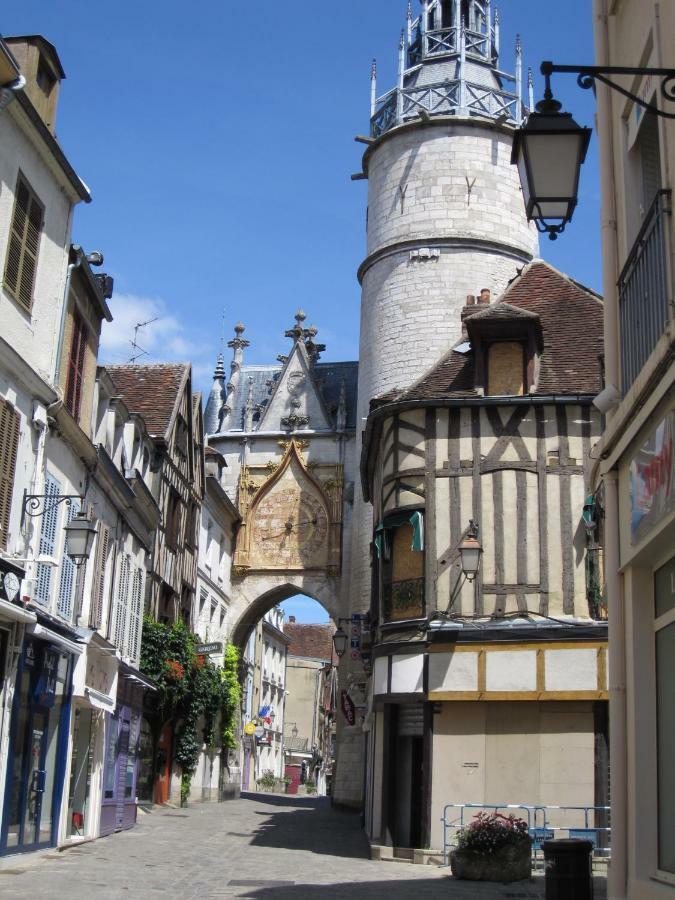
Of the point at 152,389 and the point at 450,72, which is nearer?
the point at 152,389

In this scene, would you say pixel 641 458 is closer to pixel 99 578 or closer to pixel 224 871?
pixel 224 871

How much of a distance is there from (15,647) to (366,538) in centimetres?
1686

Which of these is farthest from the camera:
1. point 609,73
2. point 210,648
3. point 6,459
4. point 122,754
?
point 210,648

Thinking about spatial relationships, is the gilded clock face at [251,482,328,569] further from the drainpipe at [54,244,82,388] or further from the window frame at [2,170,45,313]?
the window frame at [2,170,45,313]

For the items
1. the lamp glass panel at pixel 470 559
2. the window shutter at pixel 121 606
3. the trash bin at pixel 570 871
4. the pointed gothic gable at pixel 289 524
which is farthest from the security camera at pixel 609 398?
the pointed gothic gable at pixel 289 524

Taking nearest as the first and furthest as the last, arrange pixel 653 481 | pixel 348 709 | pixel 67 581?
pixel 653 481, pixel 67 581, pixel 348 709

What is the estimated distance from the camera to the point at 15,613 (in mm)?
9773

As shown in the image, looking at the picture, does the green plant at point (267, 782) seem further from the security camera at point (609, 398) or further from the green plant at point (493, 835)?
the security camera at point (609, 398)

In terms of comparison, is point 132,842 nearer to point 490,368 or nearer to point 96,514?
point 96,514

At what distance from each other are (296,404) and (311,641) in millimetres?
35859

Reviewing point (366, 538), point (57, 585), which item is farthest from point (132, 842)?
point (366, 538)

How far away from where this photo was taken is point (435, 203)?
26281 millimetres

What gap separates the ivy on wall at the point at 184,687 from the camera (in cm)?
2069

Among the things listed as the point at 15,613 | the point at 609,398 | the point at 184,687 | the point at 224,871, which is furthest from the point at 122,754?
the point at 609,398
